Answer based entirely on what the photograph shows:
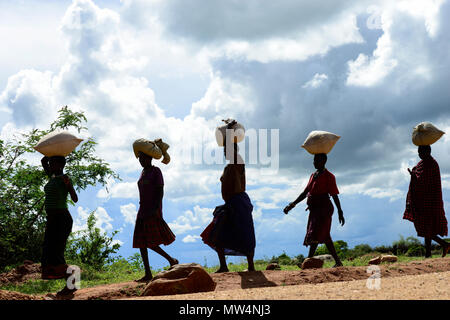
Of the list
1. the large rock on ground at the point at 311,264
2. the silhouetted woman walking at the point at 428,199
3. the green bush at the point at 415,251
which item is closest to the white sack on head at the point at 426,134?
the silhouetted woman walking at the point at 428,199

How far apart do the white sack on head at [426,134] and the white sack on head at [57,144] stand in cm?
802

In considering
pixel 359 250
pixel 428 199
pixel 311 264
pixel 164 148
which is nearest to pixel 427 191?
pixel 428 199

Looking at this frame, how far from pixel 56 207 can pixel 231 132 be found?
3.49 meters

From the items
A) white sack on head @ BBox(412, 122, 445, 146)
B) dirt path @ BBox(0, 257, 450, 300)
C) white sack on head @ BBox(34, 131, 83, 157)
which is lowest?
dirt path @ BBox(0, 257, 450, 300)

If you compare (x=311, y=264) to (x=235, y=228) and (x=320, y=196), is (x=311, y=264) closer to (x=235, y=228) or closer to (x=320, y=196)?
(x=320, y=196)

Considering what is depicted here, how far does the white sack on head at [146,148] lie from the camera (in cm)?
966

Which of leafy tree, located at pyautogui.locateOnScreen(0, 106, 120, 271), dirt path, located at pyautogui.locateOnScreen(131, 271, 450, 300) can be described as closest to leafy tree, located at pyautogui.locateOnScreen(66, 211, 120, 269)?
leafy tree, located at pyautogui.locateOnScreen(0, 106, 120, 271)

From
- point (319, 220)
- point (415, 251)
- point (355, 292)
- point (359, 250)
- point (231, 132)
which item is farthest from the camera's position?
point (359, 250)

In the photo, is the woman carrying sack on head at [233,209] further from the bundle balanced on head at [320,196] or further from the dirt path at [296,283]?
the bundle balanced on head at [320,196]

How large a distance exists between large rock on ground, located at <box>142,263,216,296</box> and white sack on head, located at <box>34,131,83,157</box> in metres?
2.95

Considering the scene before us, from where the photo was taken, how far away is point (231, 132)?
918cm

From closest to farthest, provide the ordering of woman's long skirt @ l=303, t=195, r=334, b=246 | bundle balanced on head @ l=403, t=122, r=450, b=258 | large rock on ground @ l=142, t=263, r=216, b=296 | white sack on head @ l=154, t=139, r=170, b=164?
large rock on ground @ l=142, t=263, r=216, b=296 < woman's long skirt @ l=303, t=195, r=334, b=246 < white sack on head @ l=154, t=139, r=170, b=164 < bundle balanced on head @ l=403, t=122, r=450, b=258

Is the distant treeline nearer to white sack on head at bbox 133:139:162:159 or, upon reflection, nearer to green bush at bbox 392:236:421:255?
green bush at bbox 392:236:421:255

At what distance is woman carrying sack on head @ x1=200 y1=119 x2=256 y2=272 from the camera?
362 inches
